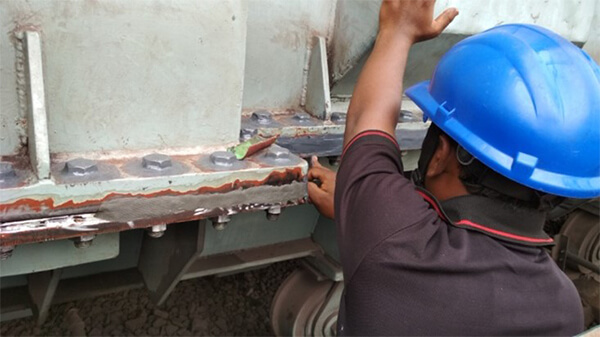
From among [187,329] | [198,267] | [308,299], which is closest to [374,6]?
[198,267]

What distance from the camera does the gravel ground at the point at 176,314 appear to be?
2600 millimetres

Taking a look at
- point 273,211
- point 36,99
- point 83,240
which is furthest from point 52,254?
point 273,211

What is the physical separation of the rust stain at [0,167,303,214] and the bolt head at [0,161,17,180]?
0.29 feet

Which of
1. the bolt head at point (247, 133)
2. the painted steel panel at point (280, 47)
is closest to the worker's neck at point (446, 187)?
the bolt head at point (247, 133)

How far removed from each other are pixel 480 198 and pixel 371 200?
241 mm

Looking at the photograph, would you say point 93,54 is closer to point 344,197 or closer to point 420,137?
point 344,197

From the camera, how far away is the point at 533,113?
1.10m

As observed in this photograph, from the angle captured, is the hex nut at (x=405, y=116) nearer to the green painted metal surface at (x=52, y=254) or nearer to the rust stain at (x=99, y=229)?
the rust stain at (x=99, y=229)

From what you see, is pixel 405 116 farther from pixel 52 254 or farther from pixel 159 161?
pixel 52 254

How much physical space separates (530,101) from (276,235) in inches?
45.7

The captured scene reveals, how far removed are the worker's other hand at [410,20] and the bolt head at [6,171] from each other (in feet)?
2.98

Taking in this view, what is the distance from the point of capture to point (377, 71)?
1.37 metres

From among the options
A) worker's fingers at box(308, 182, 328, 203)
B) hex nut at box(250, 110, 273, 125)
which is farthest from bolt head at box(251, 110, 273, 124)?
worker's fingers at box(308, 182, 328, 203)

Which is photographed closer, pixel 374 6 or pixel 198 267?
pixel 374 6
